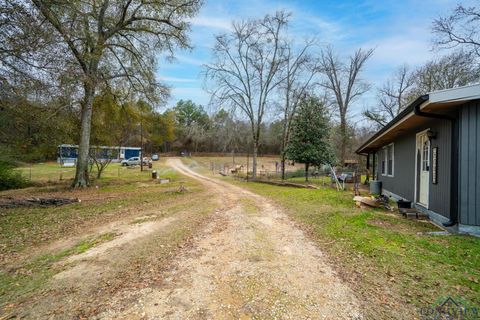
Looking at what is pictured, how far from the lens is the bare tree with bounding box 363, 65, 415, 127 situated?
26.3 meters

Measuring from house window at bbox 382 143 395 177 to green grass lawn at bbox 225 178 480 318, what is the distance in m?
5.73

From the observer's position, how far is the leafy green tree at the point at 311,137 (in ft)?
60.1

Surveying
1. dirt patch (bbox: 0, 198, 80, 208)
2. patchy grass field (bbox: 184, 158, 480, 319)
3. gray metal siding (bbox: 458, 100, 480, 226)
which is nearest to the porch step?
patchy grass field (bbox: 184, 158, 480, 319)

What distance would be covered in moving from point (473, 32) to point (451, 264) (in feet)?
54.5

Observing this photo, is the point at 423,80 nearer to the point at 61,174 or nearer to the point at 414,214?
the point at 414,214

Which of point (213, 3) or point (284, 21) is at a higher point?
point (284, 21)

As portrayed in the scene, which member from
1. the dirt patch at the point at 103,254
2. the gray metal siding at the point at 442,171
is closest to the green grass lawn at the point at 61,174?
the dirt patch at the point at 103,254

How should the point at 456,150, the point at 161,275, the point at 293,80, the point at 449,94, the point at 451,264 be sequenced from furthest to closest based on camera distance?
the point at 293,80 → the point at 456,150 → the point at 449,94 → the point at 451,264 → the point at 161,275

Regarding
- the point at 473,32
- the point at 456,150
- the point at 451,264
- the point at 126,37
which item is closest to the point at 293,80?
the point at 473,32

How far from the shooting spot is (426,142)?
7.67 metres

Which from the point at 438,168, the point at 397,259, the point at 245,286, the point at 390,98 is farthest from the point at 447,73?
the point at 245,286

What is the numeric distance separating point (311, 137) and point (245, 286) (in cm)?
1649

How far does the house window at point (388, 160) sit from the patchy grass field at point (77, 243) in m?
8.92

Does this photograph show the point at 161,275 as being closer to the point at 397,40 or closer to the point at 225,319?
the point at 225,319
